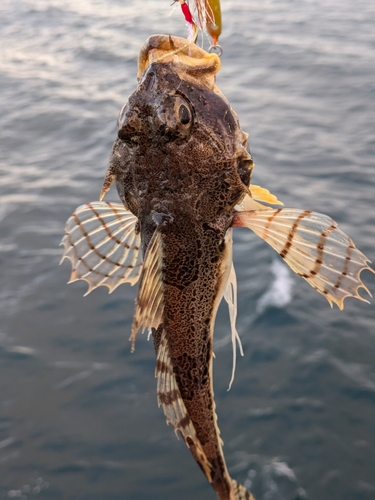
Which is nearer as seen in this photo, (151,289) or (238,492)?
(151,289)

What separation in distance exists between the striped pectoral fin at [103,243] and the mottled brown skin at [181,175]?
36 cm

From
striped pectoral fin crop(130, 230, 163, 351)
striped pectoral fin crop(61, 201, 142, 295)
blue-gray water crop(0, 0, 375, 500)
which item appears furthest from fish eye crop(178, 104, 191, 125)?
blue-gray water crop(0, 0, 375, 500)

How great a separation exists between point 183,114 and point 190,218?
0.50m

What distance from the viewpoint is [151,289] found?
2.62 meters

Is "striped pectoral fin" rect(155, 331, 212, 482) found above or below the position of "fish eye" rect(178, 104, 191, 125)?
below

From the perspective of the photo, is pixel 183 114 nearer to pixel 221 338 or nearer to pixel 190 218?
pixel 190 218

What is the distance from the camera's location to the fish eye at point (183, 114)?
102 inches

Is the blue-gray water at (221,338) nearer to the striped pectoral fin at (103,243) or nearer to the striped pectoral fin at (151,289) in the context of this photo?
the striped pectoral fin at (103,243)

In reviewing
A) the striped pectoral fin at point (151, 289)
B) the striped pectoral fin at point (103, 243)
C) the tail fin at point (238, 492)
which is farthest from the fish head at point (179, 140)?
the tail fin at point (238, 492)

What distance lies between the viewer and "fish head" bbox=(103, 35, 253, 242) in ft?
8.46

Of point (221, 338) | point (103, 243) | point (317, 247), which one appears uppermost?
point (317, 247)

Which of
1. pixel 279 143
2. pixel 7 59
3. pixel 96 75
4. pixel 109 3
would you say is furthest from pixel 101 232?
pixel 109 3

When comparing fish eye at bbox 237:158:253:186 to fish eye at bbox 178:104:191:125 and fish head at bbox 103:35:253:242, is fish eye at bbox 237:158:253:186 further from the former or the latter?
fish eye at bbox 178:104:191:125

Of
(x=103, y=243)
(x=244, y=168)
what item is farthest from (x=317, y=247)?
(x=103, y=243)
